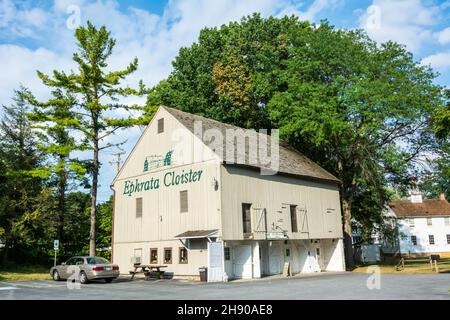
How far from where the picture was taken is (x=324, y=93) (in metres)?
35.9

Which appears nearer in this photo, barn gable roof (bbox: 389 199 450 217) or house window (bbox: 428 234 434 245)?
house window (bbox: 428 234 434 245)

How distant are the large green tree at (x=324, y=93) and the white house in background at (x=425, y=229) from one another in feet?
81.5

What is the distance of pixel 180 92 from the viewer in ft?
138

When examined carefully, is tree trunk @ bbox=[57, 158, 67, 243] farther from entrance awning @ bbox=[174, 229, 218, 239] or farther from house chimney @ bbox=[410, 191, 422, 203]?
house chimney @ bbox=[410, 191, 422, 203]

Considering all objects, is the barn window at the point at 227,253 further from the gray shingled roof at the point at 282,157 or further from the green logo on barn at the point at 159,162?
the green logo on barn at the point at 159,162

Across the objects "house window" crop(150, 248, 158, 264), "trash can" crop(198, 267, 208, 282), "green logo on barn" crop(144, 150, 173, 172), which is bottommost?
"trash can" crop(198, 267, 208, 282)

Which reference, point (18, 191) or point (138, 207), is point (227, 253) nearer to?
point (138, 207)

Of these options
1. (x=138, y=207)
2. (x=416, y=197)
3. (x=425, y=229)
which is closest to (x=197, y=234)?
(x=138, y=207)

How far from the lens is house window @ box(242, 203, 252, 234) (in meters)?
27.8

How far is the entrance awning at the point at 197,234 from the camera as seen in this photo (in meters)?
25.6

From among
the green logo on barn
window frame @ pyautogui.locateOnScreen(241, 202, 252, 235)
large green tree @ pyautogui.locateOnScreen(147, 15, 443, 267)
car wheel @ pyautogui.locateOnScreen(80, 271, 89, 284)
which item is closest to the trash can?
window frame @ pyautogui.locateOnScreen(241, 202, 252, 235)

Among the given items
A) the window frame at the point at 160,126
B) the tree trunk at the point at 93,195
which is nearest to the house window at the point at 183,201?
the window frame at the point at 160,126

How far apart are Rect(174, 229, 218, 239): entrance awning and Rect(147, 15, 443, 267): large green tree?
1296cm
